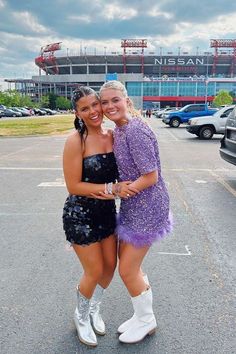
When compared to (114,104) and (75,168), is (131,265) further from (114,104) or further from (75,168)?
(114,104)

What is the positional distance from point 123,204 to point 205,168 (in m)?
7.56

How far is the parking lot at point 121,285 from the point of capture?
2617 millimetres

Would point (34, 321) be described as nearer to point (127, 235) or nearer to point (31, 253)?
point (127, 235)

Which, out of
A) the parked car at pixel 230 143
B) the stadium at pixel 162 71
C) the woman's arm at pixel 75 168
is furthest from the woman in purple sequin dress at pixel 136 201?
the stadium at pixel 162 71

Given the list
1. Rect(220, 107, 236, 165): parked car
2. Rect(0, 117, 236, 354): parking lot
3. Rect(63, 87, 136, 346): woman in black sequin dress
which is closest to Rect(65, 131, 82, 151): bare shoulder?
Rect(63, 87, 136, 346): woman in black sequin dress

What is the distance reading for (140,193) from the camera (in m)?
2.41

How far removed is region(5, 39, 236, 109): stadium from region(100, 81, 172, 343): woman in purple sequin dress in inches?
4183

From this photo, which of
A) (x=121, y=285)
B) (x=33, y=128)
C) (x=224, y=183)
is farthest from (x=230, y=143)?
(x=33, y=128)

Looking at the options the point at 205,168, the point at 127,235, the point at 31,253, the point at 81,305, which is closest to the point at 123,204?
the point at 127,235

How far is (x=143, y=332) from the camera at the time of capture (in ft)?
8.69

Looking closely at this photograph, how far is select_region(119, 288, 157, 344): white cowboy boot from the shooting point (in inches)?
103

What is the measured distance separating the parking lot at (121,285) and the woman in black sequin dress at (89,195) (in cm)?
32

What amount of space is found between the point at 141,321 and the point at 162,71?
11665 cm

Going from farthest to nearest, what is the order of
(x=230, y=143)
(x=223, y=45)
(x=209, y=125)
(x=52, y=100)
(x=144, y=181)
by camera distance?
1. (x=52, y=100)
2. (x=223, y=45)
3. (x=209, y=125)
4. (x=230, y=143)
5. (x=144, y=181)
